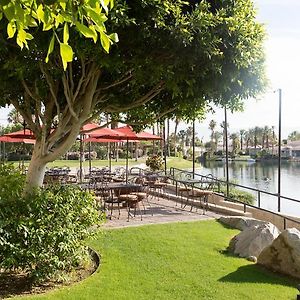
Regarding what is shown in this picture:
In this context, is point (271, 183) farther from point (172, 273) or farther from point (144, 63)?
point (144, 63)

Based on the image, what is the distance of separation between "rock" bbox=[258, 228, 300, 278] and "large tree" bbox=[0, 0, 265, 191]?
7.92 ft

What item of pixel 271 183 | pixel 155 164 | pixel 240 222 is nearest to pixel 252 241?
pixel 240 222

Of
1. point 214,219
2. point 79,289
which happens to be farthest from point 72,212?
point 214,219

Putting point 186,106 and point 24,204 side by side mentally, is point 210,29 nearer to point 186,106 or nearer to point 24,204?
point 186,106

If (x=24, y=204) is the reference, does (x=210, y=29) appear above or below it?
above

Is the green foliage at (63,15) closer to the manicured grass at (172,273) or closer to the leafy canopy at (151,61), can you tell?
the leafy canopy at (151,61)

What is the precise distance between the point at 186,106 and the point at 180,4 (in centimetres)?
222

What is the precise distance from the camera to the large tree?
5191 mm

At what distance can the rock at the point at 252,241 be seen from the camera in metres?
7.29

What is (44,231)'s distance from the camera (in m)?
5.43

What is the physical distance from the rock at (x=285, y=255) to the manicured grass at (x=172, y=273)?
0.64 feet

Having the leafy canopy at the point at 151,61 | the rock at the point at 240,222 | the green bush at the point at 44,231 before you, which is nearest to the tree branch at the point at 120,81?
the leafy canopy at the point at 151,61

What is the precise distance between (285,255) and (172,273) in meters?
1.91

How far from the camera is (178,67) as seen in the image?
578 cm
